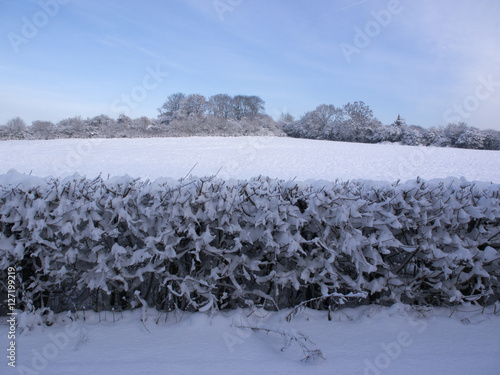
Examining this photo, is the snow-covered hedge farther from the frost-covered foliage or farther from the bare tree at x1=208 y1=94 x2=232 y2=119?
the bare tree at x1=208 y1=94 x2=232 y2=119

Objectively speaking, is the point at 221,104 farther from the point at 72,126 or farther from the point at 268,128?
the point at 72,126

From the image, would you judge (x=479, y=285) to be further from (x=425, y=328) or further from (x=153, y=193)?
(x=153, y=193)

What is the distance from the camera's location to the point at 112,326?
2979 millimetres

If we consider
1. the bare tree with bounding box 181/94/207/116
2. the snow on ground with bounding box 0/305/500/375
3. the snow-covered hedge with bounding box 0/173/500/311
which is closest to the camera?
the snow on ground with bounding box 0/305/500/375

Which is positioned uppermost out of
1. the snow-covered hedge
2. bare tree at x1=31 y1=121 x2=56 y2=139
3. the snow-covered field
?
bare tree at x1=31 y1=121 x2=56 y2=139

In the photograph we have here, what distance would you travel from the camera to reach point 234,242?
3123 mm

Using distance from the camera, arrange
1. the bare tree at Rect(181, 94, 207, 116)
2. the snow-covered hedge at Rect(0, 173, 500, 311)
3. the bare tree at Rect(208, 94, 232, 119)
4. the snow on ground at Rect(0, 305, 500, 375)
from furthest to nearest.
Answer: the bare tree at Rect(208, 94, 232, 119) → the bare tree at Rect(181, 94, 207, 116) → the snow-covered hedge at Rect(0, 173, 500, 311) → the snow on ground at Rect(0, 305, 500, 375)

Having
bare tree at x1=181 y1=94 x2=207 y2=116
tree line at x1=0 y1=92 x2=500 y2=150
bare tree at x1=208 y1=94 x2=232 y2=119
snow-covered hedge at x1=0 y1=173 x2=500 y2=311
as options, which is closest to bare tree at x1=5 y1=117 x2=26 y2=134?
tree line at x1=0 y1=92 x2=500 y2=150

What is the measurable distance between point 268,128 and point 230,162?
30.9 meters

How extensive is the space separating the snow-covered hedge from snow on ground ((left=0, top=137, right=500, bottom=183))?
35.4ft

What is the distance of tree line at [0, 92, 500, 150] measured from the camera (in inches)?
1495

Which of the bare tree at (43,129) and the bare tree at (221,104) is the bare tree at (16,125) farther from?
the bare tree at (221,104)

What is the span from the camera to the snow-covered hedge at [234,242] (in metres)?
3.00

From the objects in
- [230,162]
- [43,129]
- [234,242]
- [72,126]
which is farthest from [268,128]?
[234,242]
